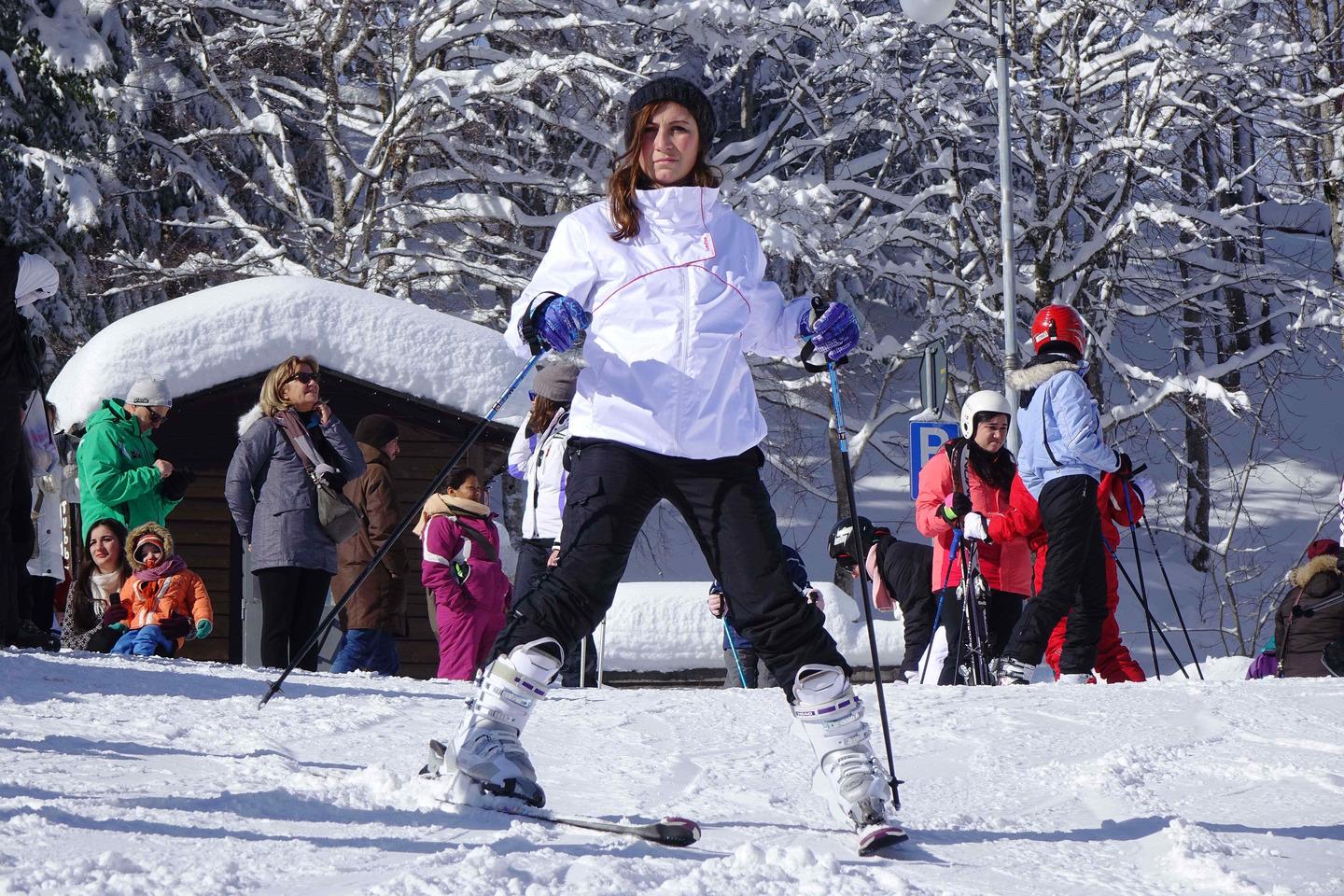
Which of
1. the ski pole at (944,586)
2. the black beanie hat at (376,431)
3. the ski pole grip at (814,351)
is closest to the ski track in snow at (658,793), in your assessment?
the ski pole grip at (814,351)

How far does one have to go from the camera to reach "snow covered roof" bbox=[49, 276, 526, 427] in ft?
37.0

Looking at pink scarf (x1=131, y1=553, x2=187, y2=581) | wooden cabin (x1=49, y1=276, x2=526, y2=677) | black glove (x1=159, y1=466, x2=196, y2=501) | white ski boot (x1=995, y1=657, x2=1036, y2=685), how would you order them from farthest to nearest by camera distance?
wooden cabin (x1=49, y1=276, x2=526, y2=677), black glove (x1=159, y1=466, x2=196, y2=501), pink scarf (x1=131, y1=553, x2=187, y2=581), white ski boot (x1=995, y1=657, x2=1036, y2=685)

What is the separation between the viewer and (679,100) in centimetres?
375

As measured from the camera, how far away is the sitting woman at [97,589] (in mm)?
7816

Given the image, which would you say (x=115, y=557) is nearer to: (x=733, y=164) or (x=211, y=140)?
(x=211, y=140)

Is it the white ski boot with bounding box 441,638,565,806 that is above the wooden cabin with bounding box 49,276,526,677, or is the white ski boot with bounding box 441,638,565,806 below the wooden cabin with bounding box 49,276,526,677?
below

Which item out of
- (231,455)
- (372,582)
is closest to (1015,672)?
(372,582)

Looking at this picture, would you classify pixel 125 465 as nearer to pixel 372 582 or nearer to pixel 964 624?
pixel 372 582

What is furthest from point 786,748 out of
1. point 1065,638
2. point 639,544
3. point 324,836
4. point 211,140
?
point 639,544

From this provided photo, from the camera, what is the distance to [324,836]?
312 cm

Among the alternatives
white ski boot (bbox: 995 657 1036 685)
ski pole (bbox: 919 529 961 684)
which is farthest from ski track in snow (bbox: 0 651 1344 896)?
ski pole (bbox: 919 529 961 684)

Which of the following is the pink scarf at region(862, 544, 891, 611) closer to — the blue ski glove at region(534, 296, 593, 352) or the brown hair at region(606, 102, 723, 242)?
the brown hair at region(606, 102, 723, 242)

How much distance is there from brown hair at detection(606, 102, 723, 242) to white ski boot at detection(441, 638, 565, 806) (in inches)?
39.9

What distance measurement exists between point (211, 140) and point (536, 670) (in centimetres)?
1595
